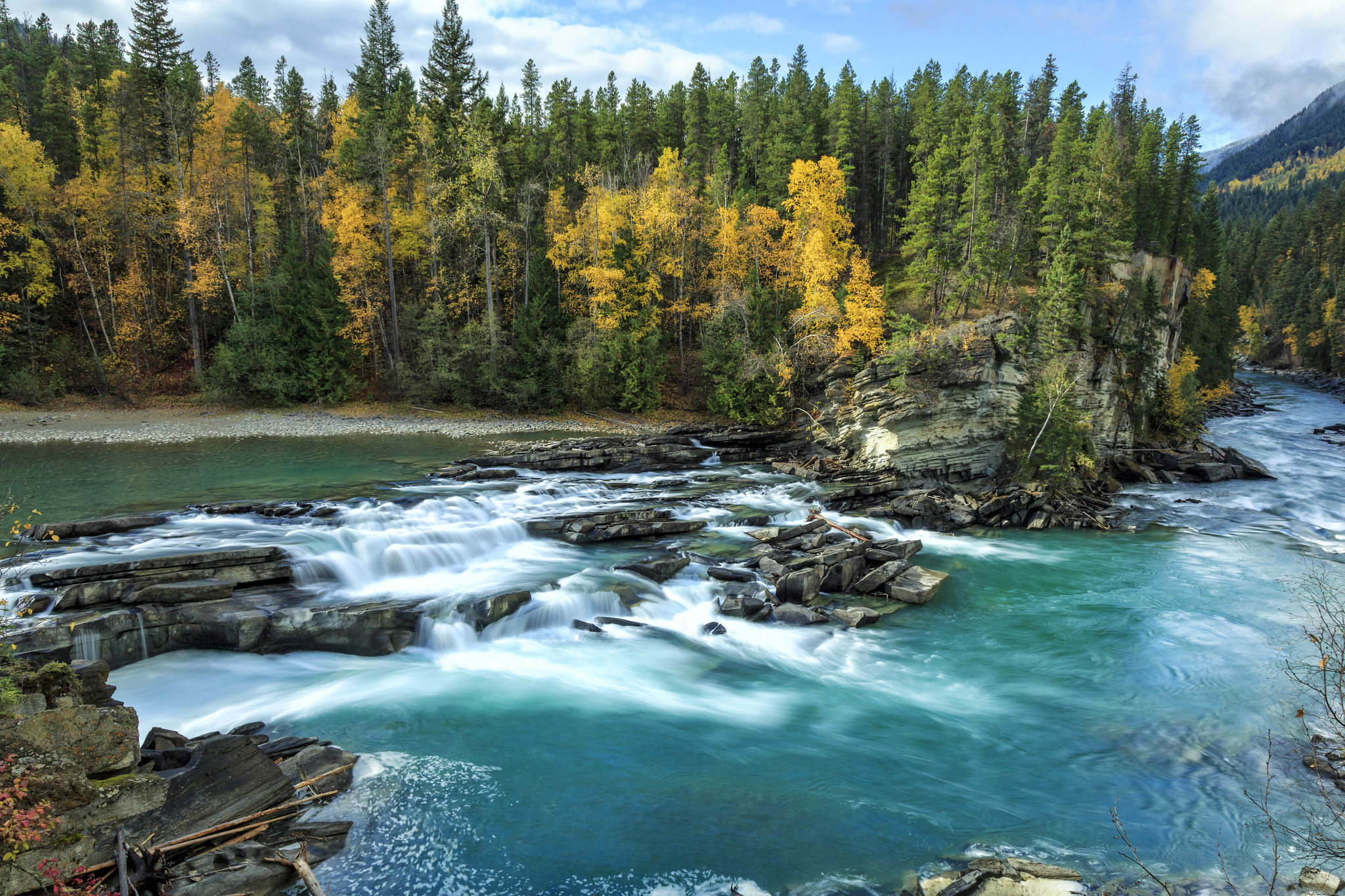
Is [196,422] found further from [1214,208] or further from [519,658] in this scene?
[1214,208]

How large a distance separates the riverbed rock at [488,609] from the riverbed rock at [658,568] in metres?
3.23

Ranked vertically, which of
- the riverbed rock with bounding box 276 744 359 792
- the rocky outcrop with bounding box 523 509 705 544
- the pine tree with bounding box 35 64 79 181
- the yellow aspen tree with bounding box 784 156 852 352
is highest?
the pine tree with bounding box 35 64 79 181

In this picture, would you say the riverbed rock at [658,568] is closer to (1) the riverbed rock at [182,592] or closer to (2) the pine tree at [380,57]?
(1) the riverbed rock at [182,592]

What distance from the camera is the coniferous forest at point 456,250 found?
117 ft

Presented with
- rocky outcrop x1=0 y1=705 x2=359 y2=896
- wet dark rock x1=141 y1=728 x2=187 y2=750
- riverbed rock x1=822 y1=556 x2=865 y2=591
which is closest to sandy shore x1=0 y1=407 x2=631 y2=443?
riverbed rock x1=822 y1=556 x2=865 y2=591

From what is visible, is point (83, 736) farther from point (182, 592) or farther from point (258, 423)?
point (258, 423)

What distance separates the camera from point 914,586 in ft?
50.1

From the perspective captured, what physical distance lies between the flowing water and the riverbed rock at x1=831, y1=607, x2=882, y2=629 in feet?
0.70

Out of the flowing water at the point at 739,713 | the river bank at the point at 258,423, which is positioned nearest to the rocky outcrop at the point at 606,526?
the flowing water at the point at 739,713

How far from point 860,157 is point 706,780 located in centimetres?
6154

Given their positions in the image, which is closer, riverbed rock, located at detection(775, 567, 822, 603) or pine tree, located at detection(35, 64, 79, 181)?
riverbed rock, located at detection(775, 567, 822, 603)

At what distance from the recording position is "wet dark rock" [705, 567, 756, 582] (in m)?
15.4

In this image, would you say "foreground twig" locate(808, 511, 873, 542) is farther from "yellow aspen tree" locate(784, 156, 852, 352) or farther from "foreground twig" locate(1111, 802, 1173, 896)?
"yellow aspen tree" locate(784, 156, 852, 352)

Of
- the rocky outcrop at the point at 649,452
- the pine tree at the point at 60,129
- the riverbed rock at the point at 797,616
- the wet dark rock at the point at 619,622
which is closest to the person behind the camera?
the wet dark rock at the point at 619,622
